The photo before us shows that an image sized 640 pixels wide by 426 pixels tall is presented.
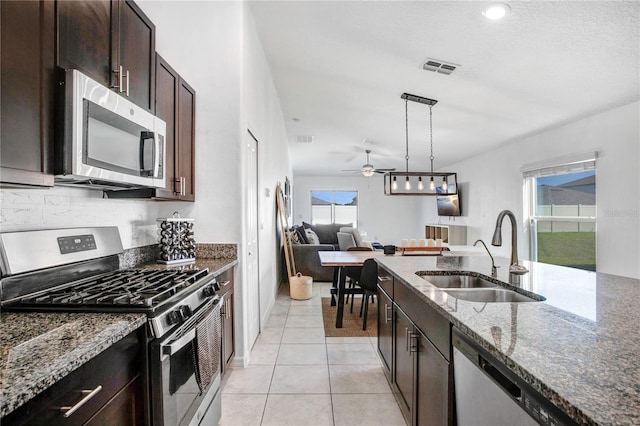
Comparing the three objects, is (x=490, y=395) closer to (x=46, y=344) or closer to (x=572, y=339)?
(x=572, y=339)

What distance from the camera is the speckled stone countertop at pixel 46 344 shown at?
0.66 m

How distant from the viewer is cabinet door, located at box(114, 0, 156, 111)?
1563mm

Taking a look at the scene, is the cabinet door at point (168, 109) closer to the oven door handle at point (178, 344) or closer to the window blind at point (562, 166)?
the oven door handle at point (178, 344)

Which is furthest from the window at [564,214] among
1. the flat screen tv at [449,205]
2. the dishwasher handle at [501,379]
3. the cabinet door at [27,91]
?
the cabinet door at [27,91]

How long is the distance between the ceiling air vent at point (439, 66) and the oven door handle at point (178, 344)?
3.10m

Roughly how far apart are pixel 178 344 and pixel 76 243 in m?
0.80

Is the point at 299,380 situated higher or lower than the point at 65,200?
lower

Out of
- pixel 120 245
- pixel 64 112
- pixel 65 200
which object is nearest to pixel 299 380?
pixel 120 245

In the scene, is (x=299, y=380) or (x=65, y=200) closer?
(x=65, y=200)

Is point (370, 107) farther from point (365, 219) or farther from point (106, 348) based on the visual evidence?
point (365, 219)

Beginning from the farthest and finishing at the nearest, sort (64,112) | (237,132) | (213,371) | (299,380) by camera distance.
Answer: (237,132) < (299,380) < (213,371) < (64,112)

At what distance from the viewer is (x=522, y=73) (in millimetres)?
3004

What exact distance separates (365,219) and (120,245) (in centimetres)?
938

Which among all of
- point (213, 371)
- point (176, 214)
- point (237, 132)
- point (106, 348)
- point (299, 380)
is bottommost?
point (299, 380)
